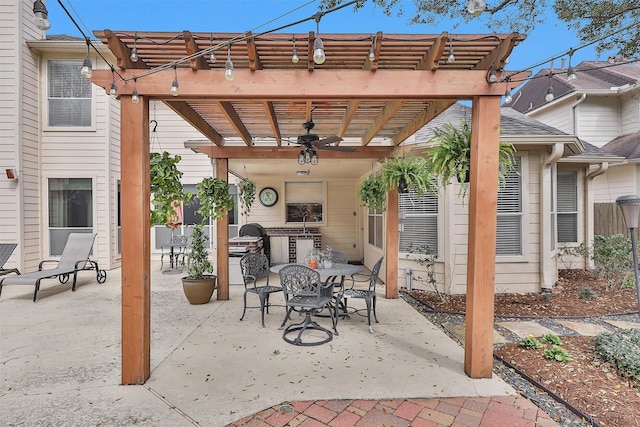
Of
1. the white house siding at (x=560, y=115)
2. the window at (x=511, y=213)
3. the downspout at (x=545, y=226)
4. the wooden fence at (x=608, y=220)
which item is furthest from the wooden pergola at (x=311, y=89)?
the white house siding at (x=560, y=115)

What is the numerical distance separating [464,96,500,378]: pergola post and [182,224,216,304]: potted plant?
4.15m

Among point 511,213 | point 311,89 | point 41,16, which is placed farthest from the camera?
point 511,213

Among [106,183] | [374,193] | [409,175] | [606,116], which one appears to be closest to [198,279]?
[374,193]

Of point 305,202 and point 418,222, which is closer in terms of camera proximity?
point 418,222

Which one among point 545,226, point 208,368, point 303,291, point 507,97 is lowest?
point 208,368

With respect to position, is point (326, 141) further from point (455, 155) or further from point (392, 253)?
point (392, 253)

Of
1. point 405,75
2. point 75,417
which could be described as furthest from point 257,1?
point 75,417

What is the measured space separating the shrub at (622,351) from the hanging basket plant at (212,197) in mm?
5147

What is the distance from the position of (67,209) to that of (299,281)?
25.2 ft

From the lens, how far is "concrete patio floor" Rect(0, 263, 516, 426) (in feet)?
8.27

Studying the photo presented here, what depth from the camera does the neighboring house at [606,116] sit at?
9.13 m

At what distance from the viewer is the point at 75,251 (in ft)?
22.7

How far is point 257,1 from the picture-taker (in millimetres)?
8391

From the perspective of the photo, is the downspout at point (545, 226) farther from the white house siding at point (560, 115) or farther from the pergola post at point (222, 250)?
the white house siding at point (560, 115)
